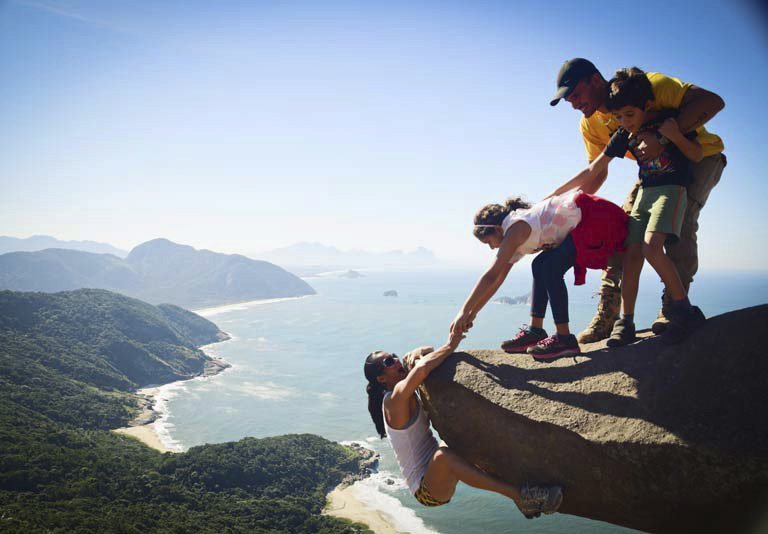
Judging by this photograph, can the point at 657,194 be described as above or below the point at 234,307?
above

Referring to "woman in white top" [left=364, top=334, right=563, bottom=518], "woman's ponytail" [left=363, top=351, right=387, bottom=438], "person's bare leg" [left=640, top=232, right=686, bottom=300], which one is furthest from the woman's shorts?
"person's bare leg" [left=640, top=232, right=686, bottom=300]

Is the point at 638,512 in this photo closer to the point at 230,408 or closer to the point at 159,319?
the point at 230,408

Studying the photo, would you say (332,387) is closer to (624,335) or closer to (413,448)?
(413,448)

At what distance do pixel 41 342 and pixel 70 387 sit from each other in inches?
745

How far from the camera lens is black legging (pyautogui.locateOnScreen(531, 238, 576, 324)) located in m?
4.26

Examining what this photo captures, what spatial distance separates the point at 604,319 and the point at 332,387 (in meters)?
66.5

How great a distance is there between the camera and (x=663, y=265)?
3996 millimetres

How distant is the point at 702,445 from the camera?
11.3 feet

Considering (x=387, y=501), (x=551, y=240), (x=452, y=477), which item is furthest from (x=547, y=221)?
(x=387, y=501)

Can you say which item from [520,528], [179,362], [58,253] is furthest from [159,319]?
[58,253]

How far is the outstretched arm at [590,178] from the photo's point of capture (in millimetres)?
4785

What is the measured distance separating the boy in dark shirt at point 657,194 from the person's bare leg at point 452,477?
6.43 ft

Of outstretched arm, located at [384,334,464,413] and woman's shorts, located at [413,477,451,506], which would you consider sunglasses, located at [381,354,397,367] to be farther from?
woman's shorts, located at [413,477,451,506]

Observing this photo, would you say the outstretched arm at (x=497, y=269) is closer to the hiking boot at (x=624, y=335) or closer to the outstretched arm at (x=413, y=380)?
the outstretched arm at (x=413, y=380)
